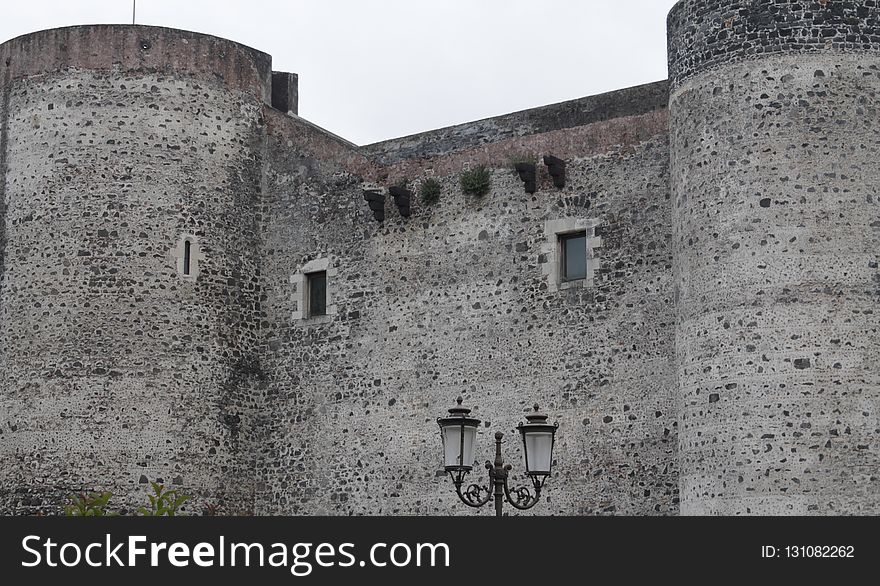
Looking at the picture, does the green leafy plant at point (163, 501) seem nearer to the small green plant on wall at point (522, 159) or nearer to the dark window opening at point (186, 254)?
the dark window opening at point (186, 254)

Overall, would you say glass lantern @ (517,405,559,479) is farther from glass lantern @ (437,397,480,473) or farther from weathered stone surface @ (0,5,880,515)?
weathered stone surface @ (0,5,880,515)

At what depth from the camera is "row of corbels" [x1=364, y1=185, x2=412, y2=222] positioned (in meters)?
24.8

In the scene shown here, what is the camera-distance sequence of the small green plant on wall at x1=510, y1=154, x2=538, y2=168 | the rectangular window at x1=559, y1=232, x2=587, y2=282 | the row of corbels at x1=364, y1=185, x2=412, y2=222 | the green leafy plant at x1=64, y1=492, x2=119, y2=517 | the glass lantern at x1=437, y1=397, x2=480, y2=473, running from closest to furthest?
the glass lantern at x1=437, y1=397, x2=480, y2=473 < the green leafy plant at x1=64, y1=492, x2=119, y2=517 < the rectangular window at x1=559, y1=232, x2=587, y2=282 < the small green plant on wall at x1=510, y1=154, x2=538, y2=168 < the row of corbels at x1=364, y1=185, x2=412, y2=222

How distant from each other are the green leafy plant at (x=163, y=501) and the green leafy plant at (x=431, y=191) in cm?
455

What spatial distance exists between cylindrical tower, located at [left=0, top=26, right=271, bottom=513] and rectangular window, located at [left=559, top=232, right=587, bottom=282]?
4532 millimetres

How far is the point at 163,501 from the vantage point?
2409cm

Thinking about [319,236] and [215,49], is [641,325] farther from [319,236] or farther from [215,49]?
[215,49]

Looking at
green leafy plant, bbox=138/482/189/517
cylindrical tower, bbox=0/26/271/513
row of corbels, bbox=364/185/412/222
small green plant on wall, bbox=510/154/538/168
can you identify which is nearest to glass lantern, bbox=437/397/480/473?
green leafy plant, bbox=138/482/189/517

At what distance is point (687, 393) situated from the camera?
68.4 feet

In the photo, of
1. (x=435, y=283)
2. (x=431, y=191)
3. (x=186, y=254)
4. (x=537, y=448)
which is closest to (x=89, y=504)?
(x=186, y=254)

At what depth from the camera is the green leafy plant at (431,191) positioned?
24.6 meters
